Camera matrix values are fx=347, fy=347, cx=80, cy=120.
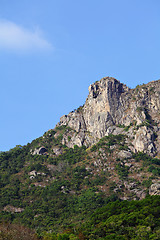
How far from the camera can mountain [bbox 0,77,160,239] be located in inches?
3942

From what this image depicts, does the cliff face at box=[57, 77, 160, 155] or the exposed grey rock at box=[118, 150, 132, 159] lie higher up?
the cliff face at box=[57, 77, 160, 155]

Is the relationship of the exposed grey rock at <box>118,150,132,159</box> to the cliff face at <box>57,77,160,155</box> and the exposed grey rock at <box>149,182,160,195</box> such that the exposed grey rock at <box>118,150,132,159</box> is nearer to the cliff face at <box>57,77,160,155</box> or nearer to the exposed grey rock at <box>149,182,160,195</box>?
the cliff face at <box>57,77,160,155</box>

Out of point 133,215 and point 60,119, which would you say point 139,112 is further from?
point 133,215

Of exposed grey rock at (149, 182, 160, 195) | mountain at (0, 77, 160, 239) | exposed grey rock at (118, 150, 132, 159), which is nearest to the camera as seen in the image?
mountain at (0, 77, 160, 239)

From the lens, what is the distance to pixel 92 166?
127062 mm

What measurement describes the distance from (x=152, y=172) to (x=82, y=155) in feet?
104

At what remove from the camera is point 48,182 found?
412 ft

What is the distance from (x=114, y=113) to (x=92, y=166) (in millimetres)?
27841

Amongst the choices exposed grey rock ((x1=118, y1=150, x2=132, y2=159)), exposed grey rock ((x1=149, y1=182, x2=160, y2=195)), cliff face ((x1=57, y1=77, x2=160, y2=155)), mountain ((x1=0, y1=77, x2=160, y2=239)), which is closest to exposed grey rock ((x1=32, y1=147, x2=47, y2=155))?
mountain ((x1=0, y1=77, x2=160, y2=239))

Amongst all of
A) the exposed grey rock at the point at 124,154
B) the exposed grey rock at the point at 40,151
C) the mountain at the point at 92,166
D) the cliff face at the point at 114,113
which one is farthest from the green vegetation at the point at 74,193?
the cliff face at the point at 114,113

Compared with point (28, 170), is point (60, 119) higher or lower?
higher

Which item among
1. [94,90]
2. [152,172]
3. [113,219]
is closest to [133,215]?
[113,219]

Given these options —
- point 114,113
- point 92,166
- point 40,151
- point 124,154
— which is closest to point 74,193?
point 92,166

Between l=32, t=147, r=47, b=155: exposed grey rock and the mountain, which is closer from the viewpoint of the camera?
the mountain
